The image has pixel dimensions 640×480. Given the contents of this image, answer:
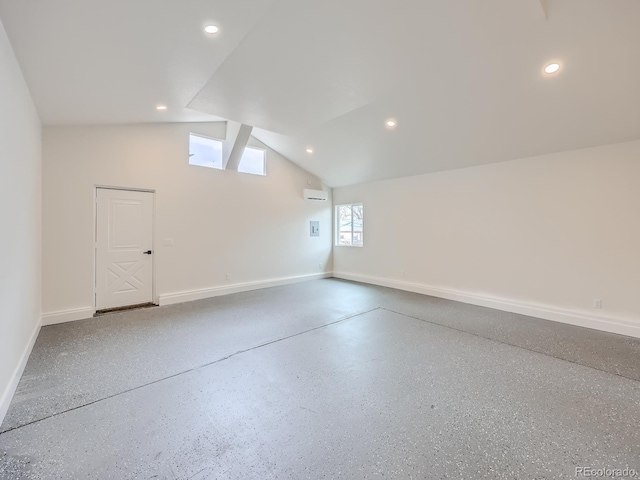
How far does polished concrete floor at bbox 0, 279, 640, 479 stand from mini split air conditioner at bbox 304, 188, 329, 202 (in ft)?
13.2

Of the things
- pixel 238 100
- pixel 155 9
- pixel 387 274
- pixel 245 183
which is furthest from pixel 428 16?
pixel 387 274

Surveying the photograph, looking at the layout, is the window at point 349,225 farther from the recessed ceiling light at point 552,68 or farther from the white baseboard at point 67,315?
the white baseboard at point 67,315

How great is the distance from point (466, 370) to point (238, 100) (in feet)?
13.6

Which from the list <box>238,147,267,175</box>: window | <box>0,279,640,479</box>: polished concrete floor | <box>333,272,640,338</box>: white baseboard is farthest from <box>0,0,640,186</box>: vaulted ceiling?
<box>0,279,640,479</box>: polished concrete floor

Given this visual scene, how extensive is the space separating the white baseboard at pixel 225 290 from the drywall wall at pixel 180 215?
0.06 feet

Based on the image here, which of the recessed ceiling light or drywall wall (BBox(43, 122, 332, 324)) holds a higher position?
the recessed ceiling light

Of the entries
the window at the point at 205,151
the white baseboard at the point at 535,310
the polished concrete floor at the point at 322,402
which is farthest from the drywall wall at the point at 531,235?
the window at the point at 205,151

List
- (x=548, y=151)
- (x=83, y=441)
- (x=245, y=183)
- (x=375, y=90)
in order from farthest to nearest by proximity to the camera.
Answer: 1. (x=245, y=183)
2. (x=548, y=151)
3. (x=375, y=90)
4. (x=83, y=441)

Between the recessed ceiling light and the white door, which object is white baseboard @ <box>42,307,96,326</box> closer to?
the white door

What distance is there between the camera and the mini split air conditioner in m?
6.97

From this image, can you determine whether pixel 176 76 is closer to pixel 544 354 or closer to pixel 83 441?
pixel 83 441

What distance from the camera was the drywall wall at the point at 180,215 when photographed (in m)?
3.91

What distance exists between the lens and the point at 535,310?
4.24 metres

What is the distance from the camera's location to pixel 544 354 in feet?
9.68
